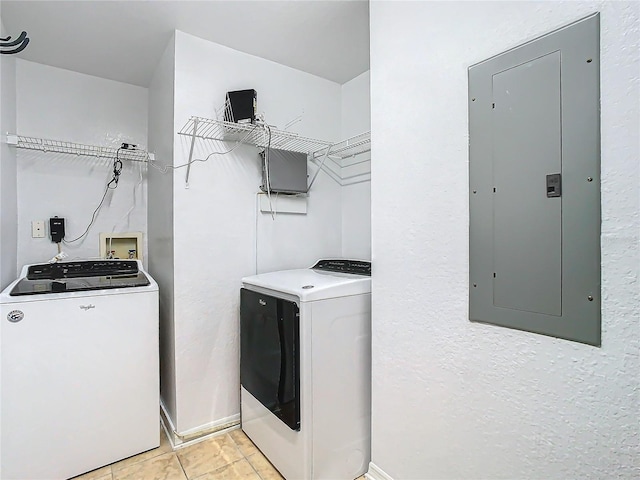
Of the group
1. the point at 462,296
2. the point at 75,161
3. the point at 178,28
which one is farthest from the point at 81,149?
the point at 462,296

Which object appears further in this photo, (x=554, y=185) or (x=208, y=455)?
(x=208, y=455)

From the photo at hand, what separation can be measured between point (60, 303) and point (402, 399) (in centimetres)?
168

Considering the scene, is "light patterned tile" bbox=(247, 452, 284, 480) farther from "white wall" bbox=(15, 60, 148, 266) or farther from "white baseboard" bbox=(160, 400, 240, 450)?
"white wall" bbox=(15, 60, 148, 266)

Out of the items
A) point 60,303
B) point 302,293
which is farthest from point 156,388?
point 302,293

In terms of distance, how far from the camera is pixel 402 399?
4.75 feet

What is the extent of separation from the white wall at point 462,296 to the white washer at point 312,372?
140mm

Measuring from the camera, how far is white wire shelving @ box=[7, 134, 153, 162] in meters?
Answer: 2.13

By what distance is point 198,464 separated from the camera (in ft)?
5.79

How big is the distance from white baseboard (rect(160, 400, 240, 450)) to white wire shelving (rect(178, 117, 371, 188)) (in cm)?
146

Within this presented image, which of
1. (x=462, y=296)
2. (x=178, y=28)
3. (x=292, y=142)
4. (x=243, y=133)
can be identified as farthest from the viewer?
(x=292, y=142)

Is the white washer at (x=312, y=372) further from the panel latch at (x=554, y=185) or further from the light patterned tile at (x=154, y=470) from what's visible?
the panel latch at (x=554, y=185)

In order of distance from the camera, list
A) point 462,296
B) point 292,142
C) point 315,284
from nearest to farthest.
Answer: point 462,296
point 315,284
point 292,142

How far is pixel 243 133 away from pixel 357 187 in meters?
0.91

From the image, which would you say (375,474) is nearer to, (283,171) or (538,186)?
(538,186)
